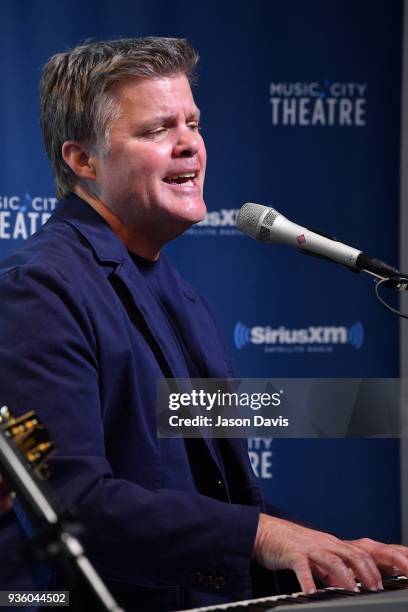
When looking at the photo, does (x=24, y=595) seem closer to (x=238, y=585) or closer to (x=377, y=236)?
(x=238, y=585)

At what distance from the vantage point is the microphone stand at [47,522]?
1098 millimetres

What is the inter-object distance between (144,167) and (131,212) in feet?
0.33

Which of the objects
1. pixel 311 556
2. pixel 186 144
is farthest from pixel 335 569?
pixel 186 144

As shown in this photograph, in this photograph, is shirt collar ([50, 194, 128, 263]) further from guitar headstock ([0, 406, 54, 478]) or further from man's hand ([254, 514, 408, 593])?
guitar headstock ([0, 406, 54, 478])

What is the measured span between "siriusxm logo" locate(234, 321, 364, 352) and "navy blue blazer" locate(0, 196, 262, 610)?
68.0 inches

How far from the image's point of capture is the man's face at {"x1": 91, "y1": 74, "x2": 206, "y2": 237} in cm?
227

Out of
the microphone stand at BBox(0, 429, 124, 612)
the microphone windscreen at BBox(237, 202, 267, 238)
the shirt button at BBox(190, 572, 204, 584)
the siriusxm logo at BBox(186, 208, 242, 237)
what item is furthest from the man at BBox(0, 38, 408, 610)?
the siriusxm logo at BBox(186, 208, 242, 237)

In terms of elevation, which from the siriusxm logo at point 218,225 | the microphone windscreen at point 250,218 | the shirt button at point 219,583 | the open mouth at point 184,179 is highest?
the open mouth at point 184,179

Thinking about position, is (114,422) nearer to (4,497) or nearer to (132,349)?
(132,349)

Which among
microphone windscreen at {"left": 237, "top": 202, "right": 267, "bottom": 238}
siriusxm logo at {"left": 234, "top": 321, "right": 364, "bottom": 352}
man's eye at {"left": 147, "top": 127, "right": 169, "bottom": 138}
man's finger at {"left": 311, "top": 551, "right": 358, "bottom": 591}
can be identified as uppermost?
man's eye at {"left": 147, "top": 127, "right": 169, "bottom": 138}

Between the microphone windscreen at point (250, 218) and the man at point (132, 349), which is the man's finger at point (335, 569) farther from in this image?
the microphone windscreen at point (250, 218)

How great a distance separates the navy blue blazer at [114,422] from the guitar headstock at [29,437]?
43cm

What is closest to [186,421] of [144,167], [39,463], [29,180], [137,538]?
[137,538]

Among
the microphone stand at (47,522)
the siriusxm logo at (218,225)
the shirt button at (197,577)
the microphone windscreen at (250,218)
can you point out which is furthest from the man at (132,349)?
the siriusxm logo at (218,225)
